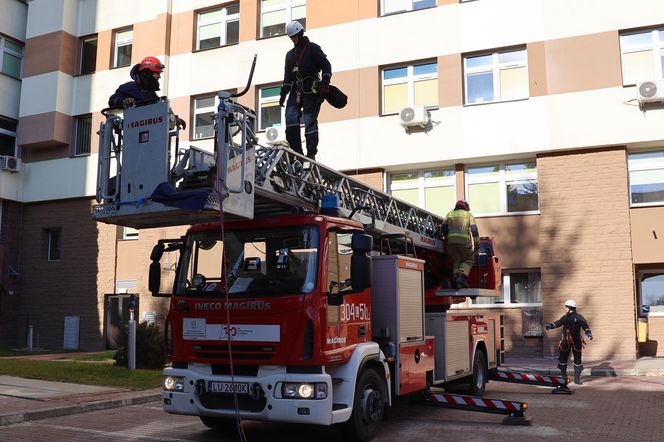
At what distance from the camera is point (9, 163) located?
23.8 m

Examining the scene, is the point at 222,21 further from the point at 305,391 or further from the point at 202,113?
the point at 305,391

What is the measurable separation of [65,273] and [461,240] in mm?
17376

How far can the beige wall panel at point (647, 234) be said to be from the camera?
661 inches

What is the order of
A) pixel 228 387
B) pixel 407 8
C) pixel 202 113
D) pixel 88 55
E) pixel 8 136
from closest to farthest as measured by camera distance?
pixel 228 387 → pixel 407 8 → pixel 202 113 → pixel 8 136 → pixel 88 55

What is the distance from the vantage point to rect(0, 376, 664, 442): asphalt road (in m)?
7.83

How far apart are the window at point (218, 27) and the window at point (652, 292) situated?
48.1ft

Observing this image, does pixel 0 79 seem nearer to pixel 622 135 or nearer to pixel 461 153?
pixel 461 153

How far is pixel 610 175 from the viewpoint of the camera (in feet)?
56.3

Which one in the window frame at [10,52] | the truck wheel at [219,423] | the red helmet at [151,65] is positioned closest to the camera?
the red helmet at [151,65]

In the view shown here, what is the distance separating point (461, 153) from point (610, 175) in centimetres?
391

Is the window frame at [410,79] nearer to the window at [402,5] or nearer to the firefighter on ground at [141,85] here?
the window at [402,5]

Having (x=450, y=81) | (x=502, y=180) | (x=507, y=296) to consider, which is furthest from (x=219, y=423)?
(x=450, y=81)

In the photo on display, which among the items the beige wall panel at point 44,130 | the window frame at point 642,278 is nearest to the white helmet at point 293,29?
the window frame at point 642,278

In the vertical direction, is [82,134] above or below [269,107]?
below
